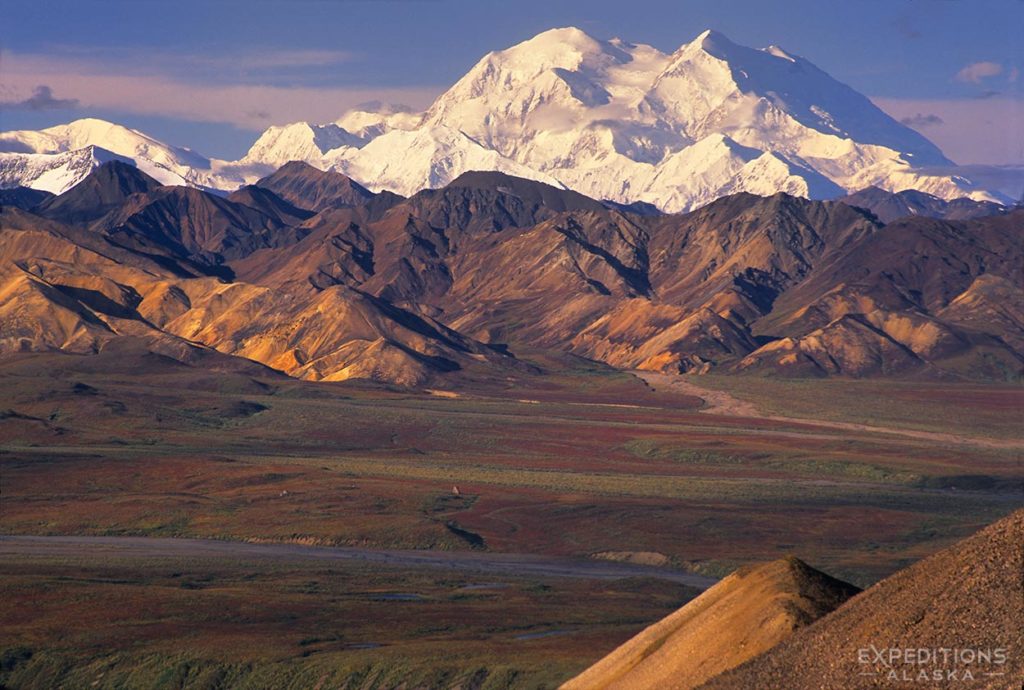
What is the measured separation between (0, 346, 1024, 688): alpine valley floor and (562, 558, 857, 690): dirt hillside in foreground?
14.9 metres

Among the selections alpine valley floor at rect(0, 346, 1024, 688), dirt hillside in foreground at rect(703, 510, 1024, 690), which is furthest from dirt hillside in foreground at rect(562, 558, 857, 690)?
alpine valley floor at rect(0, 346, 1024, 688)

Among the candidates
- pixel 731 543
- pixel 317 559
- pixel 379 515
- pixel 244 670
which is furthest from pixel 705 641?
pixel 379 515

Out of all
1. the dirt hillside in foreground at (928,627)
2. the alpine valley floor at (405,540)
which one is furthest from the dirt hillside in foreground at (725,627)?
the alpine valley floor at (405,540)

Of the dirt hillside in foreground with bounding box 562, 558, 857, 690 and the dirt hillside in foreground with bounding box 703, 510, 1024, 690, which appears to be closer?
the dirt hillside in foreground with bounding box 703, 510, 1024, 690

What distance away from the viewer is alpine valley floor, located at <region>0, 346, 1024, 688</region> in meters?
79.8

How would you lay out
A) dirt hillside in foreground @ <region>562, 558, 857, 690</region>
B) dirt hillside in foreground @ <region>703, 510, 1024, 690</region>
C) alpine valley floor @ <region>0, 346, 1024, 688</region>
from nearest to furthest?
dirt hillside in foreground @ <region>703, 510, 1024, 690</region>, dirt hillside in foreground @ <region>562, 558, 857, 690</region>, alpine valley floor @ <region>0, 346, 1024, 688</region>

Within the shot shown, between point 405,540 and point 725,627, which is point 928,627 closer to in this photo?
point 725,627

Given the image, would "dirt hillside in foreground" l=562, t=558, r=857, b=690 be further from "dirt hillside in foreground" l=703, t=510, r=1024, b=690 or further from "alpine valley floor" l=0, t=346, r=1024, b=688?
"alpine valley floor" l=0, t=346, r=1024, b=688

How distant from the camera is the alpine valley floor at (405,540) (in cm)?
7975

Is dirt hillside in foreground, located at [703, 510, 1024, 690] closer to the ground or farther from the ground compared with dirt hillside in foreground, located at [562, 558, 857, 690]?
farther from the ground

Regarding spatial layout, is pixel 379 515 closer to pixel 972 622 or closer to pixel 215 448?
pixel 215 448

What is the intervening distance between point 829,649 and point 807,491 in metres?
122

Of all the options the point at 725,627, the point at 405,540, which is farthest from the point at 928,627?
the point at 405,540

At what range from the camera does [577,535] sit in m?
132
